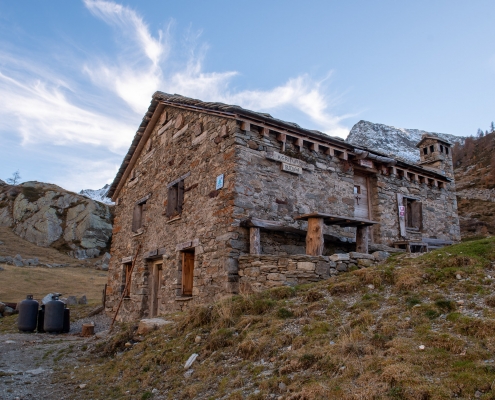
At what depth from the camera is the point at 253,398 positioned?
4.04 metres

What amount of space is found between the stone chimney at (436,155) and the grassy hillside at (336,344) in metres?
9.13

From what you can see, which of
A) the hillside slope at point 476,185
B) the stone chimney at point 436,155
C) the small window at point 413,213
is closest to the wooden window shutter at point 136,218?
the small window at point 413,213

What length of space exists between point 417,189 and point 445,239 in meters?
2.03

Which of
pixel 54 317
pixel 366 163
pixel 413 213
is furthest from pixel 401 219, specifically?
pixel 54 317

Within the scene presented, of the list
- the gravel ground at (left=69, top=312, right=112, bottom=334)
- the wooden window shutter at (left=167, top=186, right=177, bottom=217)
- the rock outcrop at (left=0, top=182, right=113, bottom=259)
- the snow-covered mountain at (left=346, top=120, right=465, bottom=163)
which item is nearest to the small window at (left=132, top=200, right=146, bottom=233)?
the wooden window shutter at (left=167, top=186, right=177, bottom=217)

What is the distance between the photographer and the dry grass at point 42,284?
65.5 ft

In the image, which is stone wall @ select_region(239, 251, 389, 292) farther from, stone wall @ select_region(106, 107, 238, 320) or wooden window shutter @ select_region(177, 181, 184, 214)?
wooden window shutter @ select_region(177, 181, 184, 214)

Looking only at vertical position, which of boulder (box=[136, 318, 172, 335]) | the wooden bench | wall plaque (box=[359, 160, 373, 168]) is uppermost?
wall plaque (box=[359, 160, 373, 168])

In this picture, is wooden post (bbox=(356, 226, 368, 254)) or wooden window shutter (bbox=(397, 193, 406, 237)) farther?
wooden window shutter (bbox=(397, 193, 406, 237))

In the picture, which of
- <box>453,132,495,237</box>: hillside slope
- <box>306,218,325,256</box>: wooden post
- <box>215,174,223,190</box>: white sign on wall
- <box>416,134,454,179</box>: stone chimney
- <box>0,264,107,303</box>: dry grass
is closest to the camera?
<box>306,218,325,256</box>: wooden post

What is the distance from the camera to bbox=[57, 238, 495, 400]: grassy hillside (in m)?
3.78

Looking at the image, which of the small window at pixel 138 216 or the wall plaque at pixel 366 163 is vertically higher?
the wall plaque at pixel 366 163

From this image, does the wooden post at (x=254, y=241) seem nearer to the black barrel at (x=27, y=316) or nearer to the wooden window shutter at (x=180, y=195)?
the wooden window shutter at (x=180, y=195)

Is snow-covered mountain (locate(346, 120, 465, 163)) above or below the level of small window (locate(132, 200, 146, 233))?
above
